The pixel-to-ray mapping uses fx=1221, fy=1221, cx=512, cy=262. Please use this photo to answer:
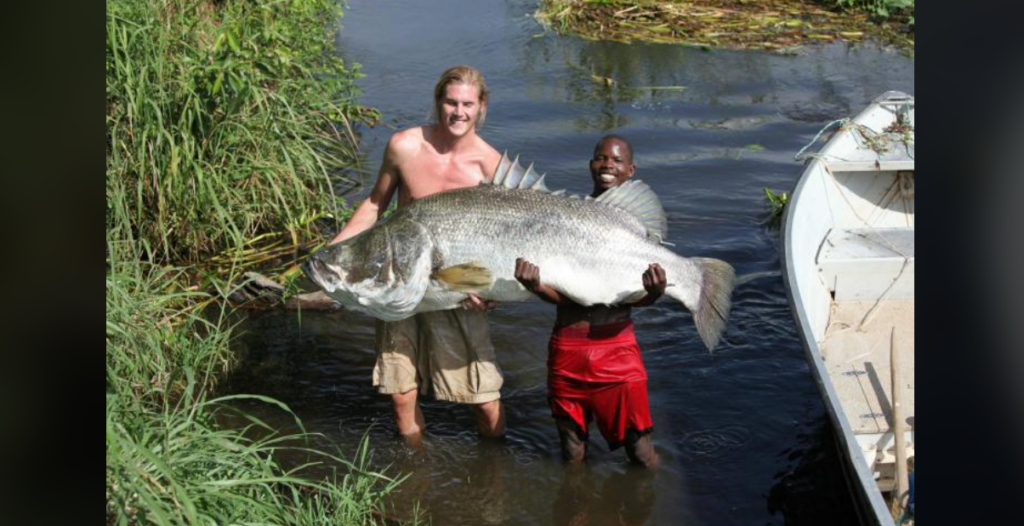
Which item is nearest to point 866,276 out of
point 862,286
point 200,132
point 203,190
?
point 862,286

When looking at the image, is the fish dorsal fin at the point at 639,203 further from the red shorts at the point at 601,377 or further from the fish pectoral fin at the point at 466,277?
the fish pectoral fin at the point at 466,277

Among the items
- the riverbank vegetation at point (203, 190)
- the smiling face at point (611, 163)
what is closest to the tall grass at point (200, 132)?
the riverbank vegetation at point (203, 190)

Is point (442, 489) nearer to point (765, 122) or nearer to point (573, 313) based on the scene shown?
point (573, 313)

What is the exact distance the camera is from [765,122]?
38.3 feet

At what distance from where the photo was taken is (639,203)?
523cm

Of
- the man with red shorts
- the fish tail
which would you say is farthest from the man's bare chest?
the fish tail

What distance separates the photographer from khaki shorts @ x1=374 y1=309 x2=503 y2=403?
219 inches

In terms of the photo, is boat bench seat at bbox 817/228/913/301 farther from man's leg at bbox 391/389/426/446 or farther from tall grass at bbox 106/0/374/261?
tall grass at bbox 106/0/374/261

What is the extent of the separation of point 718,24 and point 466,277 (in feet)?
33.4
